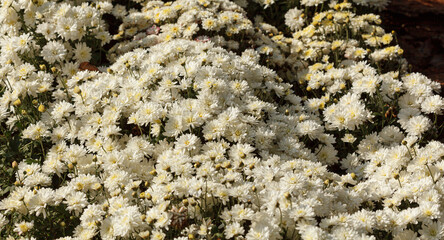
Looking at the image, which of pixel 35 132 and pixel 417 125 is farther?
pixel 417 125

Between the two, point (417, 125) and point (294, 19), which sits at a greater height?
point (294, 19)

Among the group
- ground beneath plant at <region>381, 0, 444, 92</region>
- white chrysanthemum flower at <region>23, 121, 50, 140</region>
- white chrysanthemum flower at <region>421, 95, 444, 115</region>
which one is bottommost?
ground beneath plant at <region>381, 0, 444, 92</region>

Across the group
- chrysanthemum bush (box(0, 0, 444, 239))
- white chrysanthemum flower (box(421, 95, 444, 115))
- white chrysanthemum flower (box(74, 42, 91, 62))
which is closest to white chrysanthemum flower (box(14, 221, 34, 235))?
chrysanthemum bush (box(0, 0, 444, 239))

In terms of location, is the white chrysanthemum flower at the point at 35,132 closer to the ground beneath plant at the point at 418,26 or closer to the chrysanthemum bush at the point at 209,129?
the chrysanthemum bush at the point at 209,129

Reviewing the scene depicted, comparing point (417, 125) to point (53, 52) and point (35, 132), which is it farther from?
point (53, 52)

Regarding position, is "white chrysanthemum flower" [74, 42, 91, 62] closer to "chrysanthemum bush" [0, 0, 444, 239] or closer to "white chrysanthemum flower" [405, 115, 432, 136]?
"chrysanthemum bush" [0, 0, 444, 239]

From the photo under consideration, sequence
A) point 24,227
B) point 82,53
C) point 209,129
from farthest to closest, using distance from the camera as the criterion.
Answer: point 82,53 < point 209,129 < point 24,227

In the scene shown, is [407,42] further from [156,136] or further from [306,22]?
[156,136]

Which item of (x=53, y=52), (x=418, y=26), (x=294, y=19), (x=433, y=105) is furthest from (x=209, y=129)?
(x=418, y=26)
